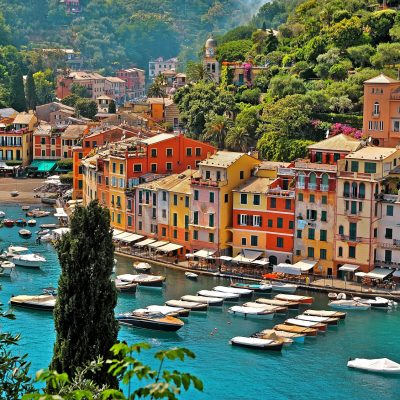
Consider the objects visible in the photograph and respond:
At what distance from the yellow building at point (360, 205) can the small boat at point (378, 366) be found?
13.1 meters

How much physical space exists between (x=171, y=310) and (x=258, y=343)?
5.47m

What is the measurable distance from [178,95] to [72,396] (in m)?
77.5

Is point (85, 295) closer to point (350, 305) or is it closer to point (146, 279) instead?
point (350, 305)

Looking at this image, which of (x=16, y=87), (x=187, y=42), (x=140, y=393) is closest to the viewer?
(x=140, y=393)

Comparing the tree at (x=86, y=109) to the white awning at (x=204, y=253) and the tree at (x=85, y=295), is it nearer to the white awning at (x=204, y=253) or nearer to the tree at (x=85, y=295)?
the white awning at (x=204, y=253)

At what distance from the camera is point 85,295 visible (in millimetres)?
31672

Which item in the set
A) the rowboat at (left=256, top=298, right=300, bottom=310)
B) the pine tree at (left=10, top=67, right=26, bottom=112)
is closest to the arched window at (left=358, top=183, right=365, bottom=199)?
the rowboat at (left=256, top=298, right=300, bottom=310)

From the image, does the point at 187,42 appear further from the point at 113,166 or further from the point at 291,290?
the point at 291,290

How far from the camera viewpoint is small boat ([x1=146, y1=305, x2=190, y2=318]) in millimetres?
47619

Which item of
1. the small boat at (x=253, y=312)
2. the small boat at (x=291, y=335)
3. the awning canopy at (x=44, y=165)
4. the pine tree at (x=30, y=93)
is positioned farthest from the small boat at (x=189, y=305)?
the pine tree at (x=30, y=93)

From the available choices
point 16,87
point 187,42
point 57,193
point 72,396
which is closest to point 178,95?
point 57,193

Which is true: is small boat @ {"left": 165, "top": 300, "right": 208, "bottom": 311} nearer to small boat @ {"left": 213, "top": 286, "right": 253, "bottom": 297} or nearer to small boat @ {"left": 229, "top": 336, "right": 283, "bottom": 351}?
small boat @ {"left": 213, "top": 286, "right": 253, "bottom": 297}

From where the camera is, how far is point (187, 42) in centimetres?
19462

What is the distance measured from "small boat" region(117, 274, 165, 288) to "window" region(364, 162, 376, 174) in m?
10.7
